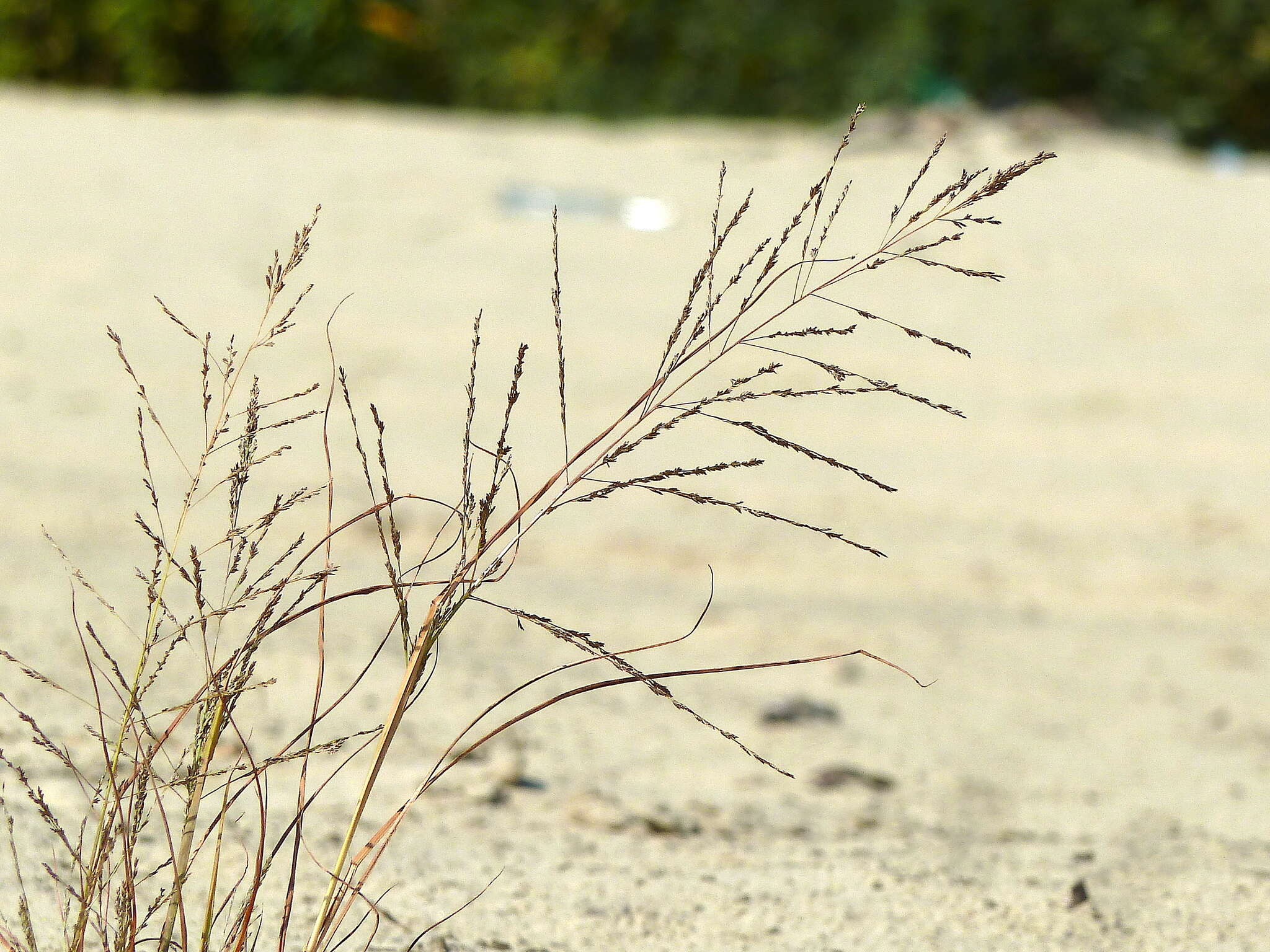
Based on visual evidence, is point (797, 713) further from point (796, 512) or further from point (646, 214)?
point (646, 214)

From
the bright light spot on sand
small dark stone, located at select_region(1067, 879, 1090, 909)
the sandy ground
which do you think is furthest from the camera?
the bright light spot on sand

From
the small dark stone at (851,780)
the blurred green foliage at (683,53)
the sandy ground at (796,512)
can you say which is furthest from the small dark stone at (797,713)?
the blurred green foliage at (683,53)

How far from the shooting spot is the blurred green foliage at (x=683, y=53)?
876 cm

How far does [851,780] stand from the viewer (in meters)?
2.63

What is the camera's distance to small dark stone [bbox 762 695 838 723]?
9.79 feet

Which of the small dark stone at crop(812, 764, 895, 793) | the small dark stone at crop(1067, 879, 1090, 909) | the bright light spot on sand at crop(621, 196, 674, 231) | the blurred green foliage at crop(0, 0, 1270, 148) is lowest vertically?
the small dark stone at crop(812, 764, 895, 793)

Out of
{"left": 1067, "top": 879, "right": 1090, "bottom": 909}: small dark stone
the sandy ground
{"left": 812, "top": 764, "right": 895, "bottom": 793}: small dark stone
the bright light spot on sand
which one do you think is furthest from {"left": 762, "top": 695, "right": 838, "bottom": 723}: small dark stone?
the bright light spot on sand

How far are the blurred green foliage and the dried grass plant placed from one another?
5.35 meters

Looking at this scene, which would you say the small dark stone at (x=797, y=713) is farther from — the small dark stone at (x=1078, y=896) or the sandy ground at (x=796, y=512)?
the small dark stone at (x=1078, y=896)

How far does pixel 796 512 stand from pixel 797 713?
145 cm

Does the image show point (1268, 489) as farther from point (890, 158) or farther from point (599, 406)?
point (890, 158)

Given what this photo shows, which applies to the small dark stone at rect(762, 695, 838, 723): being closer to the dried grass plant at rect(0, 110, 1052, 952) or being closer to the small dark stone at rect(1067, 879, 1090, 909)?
the dried grass plant at rect(0, 110, 1052, 952)

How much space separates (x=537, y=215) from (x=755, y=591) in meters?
3.32

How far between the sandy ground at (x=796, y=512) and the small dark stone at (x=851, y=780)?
0.01 metres
